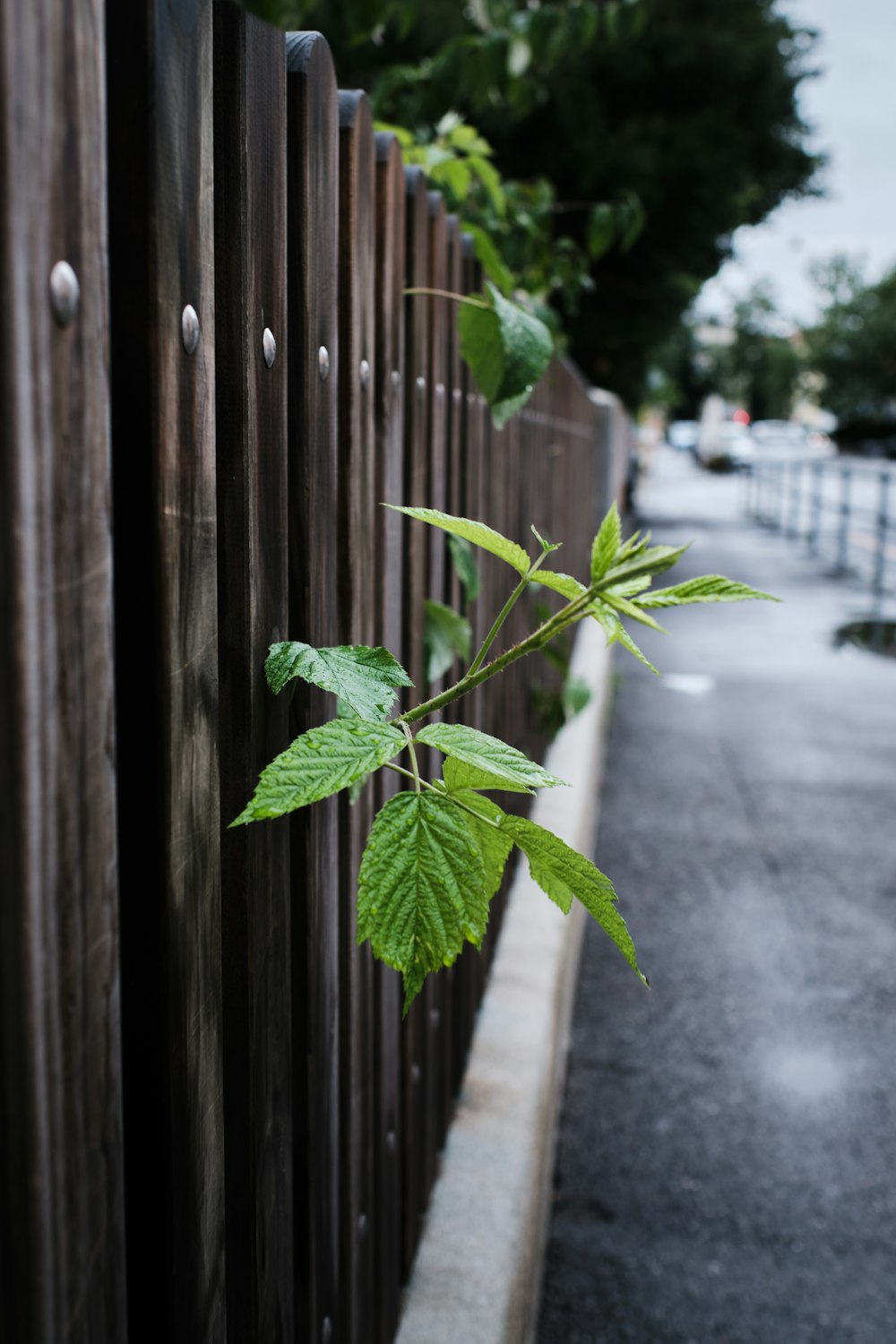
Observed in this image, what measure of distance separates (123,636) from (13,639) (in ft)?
0.67

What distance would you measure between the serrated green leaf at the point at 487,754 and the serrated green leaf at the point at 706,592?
0.55 feet

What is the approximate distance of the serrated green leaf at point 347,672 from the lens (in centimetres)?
105

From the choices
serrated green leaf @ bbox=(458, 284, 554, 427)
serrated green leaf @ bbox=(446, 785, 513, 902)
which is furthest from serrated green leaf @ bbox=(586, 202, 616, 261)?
serrated green leaf @ bbox=(446, 785, 513, 902)

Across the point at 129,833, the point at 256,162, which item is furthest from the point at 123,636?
the point at 256,162

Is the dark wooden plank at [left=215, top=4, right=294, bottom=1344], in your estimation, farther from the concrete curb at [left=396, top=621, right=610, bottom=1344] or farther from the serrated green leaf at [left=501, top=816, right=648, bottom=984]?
the concrete curb at [left=396, top=621, right=610, bottom=1344]

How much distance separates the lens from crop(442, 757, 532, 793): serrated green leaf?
1019 mm

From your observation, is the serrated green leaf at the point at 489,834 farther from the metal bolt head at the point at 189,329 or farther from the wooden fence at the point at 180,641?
the metal bolt head at the point at 189,329

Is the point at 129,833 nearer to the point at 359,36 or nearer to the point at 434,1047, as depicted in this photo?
the point at 434,1047

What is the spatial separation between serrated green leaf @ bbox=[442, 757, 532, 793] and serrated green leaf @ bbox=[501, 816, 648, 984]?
35 mm

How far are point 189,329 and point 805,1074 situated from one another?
9.97 feet

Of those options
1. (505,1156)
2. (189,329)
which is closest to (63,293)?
(189,329)

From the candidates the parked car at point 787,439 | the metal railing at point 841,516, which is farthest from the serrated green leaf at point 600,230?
the parked car at point 787,439

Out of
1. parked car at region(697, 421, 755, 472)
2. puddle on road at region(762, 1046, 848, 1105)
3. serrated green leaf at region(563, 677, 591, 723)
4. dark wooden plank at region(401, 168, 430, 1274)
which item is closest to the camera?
dark wooden plank at region(401, 168, 430, 1274)

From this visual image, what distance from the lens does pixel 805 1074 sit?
340 centimetres
